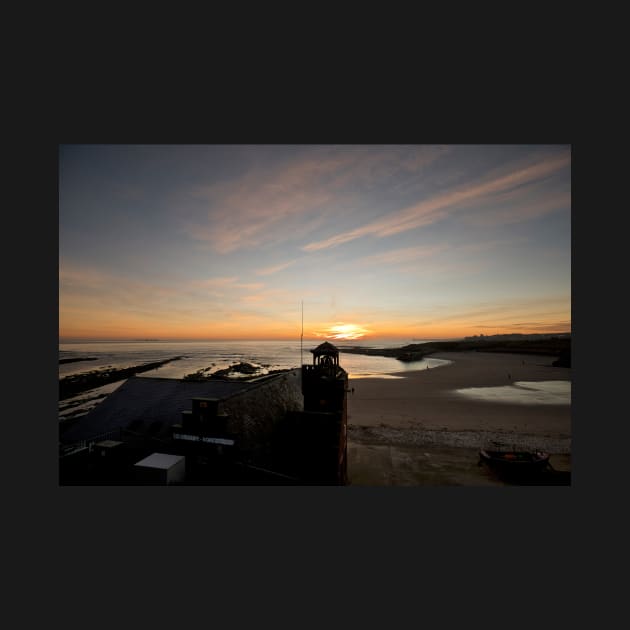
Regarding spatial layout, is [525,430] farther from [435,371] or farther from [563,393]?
[435,371]

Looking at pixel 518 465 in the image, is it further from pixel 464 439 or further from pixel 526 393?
pixel 526 393

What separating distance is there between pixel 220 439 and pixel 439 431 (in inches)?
676

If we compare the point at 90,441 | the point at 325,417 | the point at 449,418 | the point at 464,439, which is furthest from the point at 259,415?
the point at 449,418

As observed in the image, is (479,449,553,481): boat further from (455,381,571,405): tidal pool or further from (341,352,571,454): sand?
(455,381,571,405): tidal pool

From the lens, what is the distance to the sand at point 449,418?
1814 centimetres

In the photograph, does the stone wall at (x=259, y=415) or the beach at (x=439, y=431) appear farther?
the beach at (x=439, y=431)

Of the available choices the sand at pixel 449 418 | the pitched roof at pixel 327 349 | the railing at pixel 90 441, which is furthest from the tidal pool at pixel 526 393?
the railing at pixel 90 441

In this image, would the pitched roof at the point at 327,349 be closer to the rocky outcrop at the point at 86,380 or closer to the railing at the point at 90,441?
the railing at the point at 90,441

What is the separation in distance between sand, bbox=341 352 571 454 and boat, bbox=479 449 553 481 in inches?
112

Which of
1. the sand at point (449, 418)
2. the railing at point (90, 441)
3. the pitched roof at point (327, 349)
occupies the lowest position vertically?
the sand at point (449, 418)

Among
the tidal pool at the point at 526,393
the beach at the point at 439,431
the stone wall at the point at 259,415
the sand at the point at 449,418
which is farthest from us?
the tidal pool at the point at 526,393

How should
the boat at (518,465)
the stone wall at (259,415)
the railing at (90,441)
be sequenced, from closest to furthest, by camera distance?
1. the stone wall at (259,415)
2. the railing at (90,441)
3. the boat at (518,465)

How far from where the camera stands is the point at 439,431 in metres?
19.5

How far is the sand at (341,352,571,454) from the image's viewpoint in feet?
59.5
